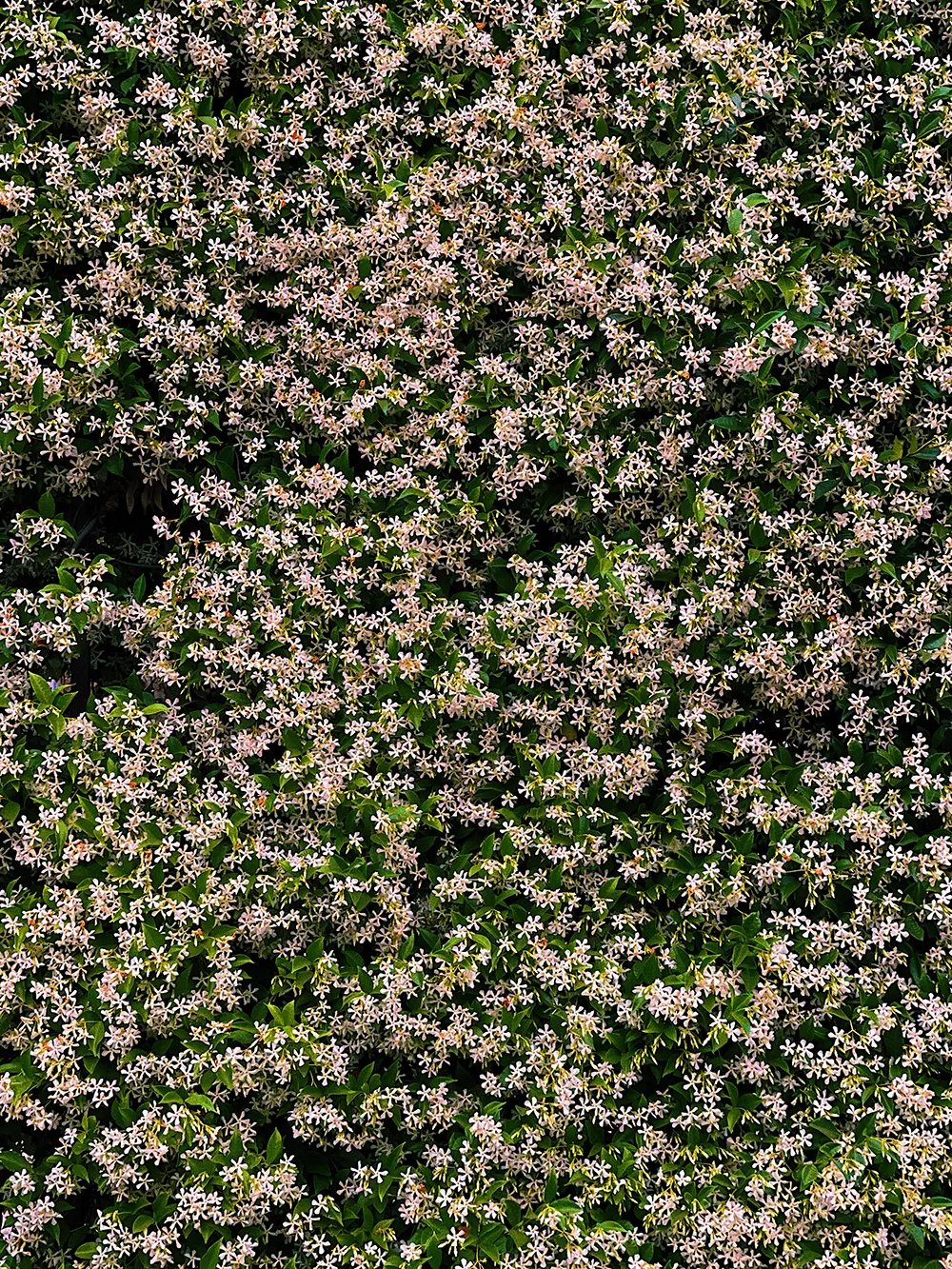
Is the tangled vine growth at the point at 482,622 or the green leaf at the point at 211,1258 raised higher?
the tangled vine growth at the point at 482,622

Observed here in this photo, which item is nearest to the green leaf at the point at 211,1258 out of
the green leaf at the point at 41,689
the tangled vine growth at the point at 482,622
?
the tangled vine growth at the point at 482,622

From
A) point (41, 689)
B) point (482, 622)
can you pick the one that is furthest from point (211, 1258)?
point (482, 622)

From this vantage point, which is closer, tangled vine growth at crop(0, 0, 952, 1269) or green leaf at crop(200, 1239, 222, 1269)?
green leaf at crop(200, 1239, 222, 1269)

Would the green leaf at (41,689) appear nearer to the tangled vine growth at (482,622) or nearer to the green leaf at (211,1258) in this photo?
the tangled vine growth at (482,622)

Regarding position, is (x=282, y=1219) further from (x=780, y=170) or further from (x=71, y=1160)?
(x=780, y=170)

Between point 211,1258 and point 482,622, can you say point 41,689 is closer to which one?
point 482,622

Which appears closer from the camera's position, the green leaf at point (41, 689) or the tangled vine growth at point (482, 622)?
the tangled vine growth at point (482, 622)

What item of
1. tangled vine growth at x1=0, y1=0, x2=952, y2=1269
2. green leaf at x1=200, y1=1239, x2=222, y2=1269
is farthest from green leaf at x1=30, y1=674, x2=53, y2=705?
green leaf at x1=200, y1=1239, x2=222, y2=1269

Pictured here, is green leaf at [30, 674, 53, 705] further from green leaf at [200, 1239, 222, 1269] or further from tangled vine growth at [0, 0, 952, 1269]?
green leaf at [200, 1239, 222, 1269]

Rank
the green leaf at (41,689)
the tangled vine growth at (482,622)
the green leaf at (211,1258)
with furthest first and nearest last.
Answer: the green leaf at (41,689) → the tangled vine growth at (482,622) → the green leaf at (211,1258)

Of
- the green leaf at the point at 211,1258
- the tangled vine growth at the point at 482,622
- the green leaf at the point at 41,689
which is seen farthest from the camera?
the green leaf at the point at 41,689
